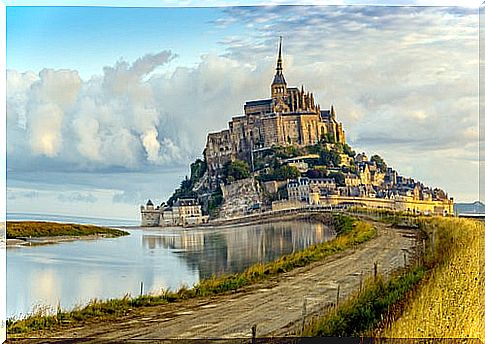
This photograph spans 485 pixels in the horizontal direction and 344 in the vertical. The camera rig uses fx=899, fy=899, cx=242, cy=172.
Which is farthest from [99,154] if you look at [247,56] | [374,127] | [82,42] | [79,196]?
[374,127]

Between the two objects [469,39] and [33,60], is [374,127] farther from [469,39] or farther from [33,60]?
[33,60]

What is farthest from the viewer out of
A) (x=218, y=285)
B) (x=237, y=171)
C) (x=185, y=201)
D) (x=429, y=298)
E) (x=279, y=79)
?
(x=237, y=171)

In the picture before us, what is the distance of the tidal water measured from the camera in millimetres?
8594

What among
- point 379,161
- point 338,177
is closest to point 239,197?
point 338,177

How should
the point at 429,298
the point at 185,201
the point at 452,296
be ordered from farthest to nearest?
the point at 185,201, the point at 452,296, the point at 429,298

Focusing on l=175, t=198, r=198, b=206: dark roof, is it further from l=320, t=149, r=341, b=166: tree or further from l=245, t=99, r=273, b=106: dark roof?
l=320, t=149, r=341, b=166: tree

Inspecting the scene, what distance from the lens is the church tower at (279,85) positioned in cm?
872

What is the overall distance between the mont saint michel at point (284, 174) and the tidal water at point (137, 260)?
0.67 ft

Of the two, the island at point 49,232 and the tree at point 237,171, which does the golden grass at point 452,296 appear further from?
the island at point 49,232

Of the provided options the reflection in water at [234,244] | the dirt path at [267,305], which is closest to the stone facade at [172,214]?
the reflection in water at [234,244]

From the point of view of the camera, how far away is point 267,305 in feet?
28.1

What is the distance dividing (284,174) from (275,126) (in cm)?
50

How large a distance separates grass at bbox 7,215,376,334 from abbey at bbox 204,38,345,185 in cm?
90

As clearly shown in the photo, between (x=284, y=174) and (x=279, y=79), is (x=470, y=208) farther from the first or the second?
(x=279, y=79)
